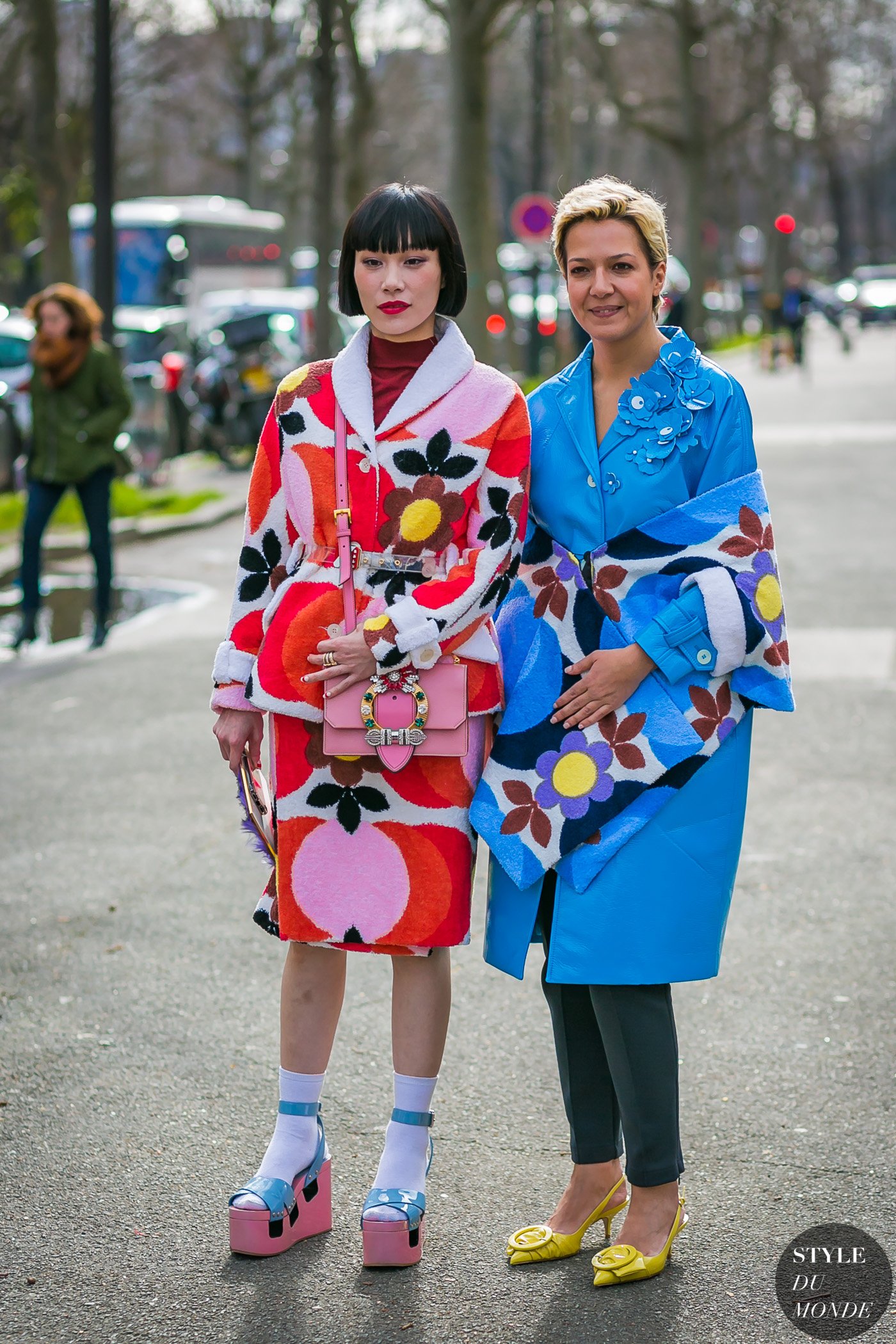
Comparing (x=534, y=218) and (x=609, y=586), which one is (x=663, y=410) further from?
(x=534, y=218)

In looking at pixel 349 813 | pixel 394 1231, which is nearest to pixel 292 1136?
pixel 394 1231

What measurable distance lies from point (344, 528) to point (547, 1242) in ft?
4.28

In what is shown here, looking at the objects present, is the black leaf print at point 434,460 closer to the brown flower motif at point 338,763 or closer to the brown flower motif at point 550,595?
the brown flower motif at point 550,595

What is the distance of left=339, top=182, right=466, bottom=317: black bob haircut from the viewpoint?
297 centimetres

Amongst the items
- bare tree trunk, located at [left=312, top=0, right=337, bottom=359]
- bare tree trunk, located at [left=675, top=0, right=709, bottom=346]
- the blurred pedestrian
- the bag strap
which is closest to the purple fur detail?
the bag strap

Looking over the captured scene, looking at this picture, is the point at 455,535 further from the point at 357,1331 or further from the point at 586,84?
the point at 586,84

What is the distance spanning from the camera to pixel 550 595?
118 inches

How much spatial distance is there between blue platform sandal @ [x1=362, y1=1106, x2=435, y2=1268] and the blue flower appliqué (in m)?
1.34

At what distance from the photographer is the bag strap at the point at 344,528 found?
9.61 feet

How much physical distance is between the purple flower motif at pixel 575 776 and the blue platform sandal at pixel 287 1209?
762 mm

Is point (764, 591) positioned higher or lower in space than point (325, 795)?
higher

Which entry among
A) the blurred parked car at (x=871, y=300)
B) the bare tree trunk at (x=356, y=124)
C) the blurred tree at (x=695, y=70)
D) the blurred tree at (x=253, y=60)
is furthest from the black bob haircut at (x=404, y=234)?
the blurred parked car at (x=871, y=300)

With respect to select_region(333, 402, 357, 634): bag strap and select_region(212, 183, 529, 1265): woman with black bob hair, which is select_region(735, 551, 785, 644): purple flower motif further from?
select_region(333, 402, 357, 634): bag strap

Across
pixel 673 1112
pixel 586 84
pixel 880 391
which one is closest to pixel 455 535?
pixel 673 1112
